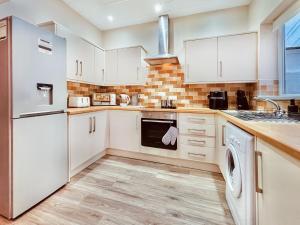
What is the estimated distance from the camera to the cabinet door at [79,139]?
6.55 feet

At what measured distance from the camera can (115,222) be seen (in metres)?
1.34

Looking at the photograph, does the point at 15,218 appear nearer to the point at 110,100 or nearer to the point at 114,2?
the point at 110,100

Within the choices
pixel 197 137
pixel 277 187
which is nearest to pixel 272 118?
pixel 277 187

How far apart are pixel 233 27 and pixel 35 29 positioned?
8.95 feet

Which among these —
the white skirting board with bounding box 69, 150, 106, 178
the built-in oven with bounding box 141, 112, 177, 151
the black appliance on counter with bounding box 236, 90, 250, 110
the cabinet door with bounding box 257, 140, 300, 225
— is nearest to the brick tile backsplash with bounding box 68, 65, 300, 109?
the black appliance on counter with bounding box 236, 90, 250, 110

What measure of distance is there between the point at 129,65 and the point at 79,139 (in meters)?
1.59

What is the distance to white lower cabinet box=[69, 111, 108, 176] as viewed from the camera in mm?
2018

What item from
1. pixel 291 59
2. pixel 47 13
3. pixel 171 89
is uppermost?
pixel 47 13

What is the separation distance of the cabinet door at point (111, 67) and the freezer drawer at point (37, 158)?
150 cm

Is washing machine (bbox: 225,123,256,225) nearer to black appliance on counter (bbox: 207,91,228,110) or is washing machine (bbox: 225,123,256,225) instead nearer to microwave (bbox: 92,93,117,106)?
black appliance on counter (bbox: 207,91,228,110)

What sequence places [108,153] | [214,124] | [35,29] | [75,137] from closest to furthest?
[35,29], [75,137], [214,124], [108,153]

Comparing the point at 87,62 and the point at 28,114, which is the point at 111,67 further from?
the point at 28,114

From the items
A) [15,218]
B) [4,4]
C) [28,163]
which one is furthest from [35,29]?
[15,218]

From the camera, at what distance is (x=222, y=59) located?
244 cm
